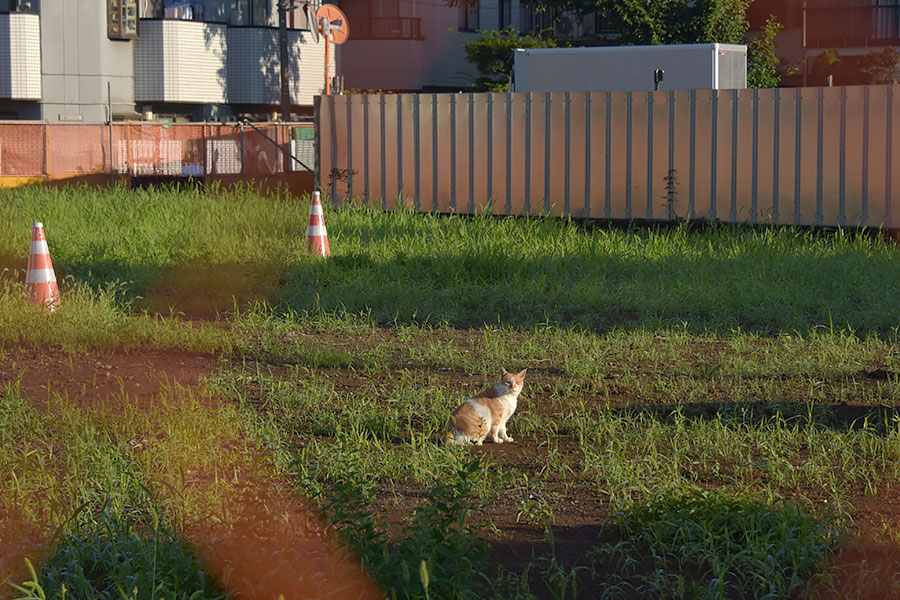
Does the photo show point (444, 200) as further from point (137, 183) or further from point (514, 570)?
point (514, 570)

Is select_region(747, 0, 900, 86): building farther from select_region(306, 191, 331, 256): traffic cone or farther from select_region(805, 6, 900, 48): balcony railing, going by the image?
select_region(306, 191, 331, 256): traffic cone

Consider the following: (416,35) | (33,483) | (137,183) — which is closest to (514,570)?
(33,483)

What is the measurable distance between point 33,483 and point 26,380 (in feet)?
7.74

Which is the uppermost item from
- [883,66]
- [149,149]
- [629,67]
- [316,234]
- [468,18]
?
[468,18]

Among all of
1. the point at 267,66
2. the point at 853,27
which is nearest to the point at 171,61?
the point at 267,66

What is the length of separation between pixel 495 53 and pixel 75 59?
438 inches

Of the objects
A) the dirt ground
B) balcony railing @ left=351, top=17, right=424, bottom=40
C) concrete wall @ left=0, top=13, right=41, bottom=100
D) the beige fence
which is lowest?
the dirt ground

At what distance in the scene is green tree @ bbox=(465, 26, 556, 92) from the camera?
31766 mm

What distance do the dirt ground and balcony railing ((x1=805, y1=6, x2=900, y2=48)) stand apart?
3024cm

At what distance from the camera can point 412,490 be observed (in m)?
4.96

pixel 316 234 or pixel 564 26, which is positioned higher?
pixel 564 26

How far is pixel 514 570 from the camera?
4023mm

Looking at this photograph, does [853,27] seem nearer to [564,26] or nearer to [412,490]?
[564,26]

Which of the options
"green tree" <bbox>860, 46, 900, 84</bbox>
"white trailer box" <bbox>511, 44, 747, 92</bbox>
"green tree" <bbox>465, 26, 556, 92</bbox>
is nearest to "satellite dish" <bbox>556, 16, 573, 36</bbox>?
"green tree" <bbox>465, 26, 556, 92</bbox>
